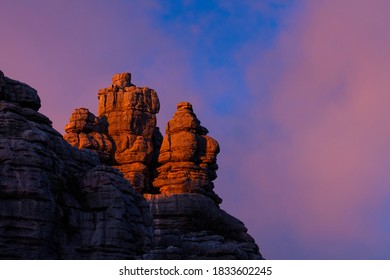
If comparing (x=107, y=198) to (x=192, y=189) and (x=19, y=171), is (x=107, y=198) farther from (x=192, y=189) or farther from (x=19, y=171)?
(x=192, y=189)

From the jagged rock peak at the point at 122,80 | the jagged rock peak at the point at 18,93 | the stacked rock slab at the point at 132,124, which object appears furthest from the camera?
the jagged rock peak at the point at 122,80

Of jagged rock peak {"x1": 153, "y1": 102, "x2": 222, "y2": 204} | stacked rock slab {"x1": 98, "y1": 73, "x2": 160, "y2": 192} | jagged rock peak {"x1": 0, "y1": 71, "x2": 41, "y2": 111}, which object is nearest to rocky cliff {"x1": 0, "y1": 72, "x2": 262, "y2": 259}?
jagged rock peak {"x1": 0, "y1": 71, "x2": 41, "y2": 111}

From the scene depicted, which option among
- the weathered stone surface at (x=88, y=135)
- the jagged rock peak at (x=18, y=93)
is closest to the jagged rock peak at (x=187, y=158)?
the weathered stone surface at (x=88, y=135)

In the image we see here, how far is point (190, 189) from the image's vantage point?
7425 centimetres

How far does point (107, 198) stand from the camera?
120 ft

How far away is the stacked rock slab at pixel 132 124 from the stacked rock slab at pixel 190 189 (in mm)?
2197

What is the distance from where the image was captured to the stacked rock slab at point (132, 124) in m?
80.9

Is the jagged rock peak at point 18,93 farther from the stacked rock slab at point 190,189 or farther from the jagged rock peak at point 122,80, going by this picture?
the jagged rock peak at point 122,80

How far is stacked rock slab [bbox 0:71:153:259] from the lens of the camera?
106 feet

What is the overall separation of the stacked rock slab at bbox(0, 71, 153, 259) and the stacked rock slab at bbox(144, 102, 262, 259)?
2312 centimetres

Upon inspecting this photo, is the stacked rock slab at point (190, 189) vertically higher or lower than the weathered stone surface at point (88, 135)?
lower

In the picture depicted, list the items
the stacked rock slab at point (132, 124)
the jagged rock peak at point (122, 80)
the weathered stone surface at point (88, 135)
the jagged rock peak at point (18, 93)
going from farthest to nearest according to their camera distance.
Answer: the jagged rock peak at point (122, 80) < the stacked rock slab at point (132, 124) < the weathered stone surface at point (88, 135) < the jagged rock peak at point (18, 93)

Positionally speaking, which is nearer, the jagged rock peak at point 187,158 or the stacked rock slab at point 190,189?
Answer: the stacked rock slab at point 190,189

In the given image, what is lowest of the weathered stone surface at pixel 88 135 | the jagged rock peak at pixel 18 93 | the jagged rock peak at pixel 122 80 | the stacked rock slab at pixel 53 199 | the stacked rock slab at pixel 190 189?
the stacked rock slab at pixel 53 199
